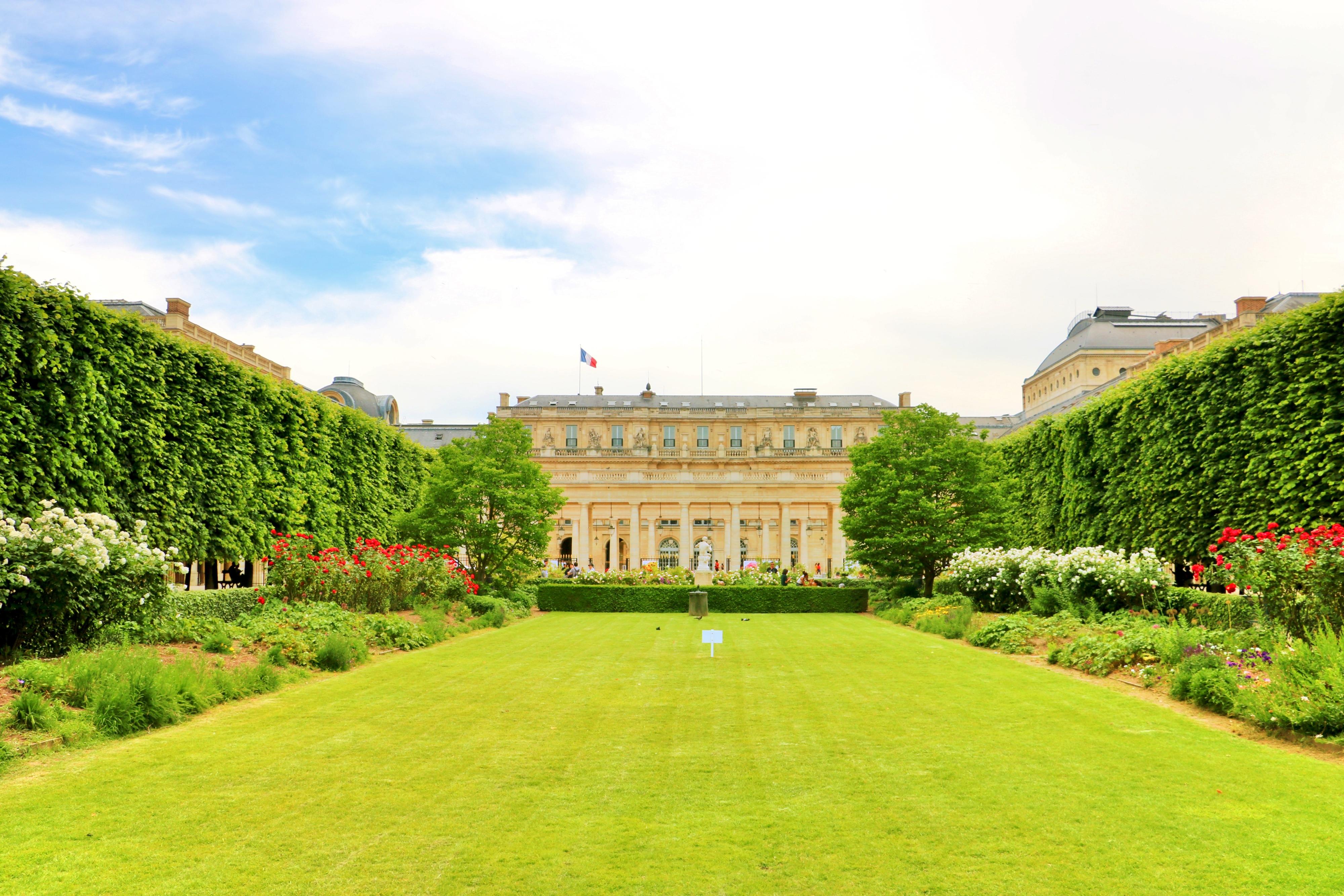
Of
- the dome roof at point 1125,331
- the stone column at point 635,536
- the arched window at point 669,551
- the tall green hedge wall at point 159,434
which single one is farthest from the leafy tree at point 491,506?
the dome roof at point 1125,331

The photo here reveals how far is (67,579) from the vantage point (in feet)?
35.1

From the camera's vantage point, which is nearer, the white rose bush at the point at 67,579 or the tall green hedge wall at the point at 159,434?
the white rose bush at the point at 67,579

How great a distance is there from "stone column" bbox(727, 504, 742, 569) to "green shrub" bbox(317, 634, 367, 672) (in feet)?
191

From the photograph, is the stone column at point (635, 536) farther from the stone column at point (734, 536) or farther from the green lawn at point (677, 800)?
the green lawn at point (677, 800)

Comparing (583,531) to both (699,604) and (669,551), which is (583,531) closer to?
(669,551)

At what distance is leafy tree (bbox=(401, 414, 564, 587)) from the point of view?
88.9ft

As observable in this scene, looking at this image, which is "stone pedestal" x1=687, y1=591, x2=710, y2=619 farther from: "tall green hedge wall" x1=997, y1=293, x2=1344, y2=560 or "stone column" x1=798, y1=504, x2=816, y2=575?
"stone column" x1=798, y1=504, x2=816, y2=575

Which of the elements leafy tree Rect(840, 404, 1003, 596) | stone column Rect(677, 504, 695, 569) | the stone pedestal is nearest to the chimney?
leafy tree Rect(840, 404, 1003, 596)

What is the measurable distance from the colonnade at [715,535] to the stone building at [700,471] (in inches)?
4.7

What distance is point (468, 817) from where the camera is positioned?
19.5 ft

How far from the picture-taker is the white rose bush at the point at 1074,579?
17250mm

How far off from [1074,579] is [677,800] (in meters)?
14.4

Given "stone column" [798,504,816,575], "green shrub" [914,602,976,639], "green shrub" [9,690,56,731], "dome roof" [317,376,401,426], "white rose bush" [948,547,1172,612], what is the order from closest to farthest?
"green shrub" [9,690,56,731]
"white rose bush" [948,547,1172,612]
"green shrub" [914,602,976,639]
"dome roof" [317,376,401,426]
"stone column" [798,504,816,575]

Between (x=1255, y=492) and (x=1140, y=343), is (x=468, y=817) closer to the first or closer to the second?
(x=1255, y=492)
